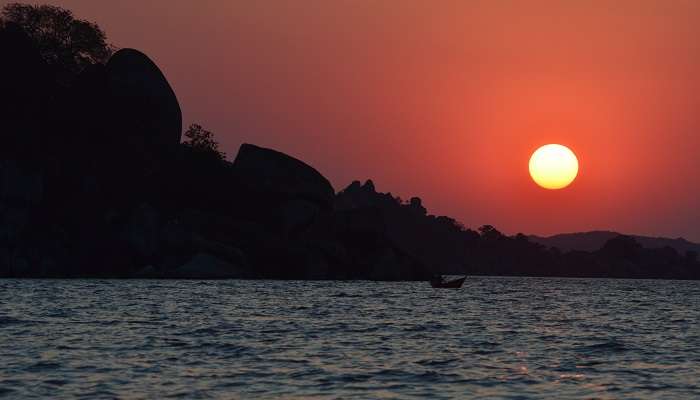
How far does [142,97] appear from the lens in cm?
12288

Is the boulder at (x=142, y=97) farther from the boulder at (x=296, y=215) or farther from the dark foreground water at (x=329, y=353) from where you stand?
the dark foreground water at (x=329, y=353)

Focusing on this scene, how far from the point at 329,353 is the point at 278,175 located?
93.5 meters

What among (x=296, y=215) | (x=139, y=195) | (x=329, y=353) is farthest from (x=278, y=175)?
(x=329, y=353)

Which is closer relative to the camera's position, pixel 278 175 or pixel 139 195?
pixel 139 195

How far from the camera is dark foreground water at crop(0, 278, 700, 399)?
80.2 ft

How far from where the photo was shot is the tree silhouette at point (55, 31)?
421ft

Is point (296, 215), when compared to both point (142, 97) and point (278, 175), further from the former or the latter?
point (142, 97)

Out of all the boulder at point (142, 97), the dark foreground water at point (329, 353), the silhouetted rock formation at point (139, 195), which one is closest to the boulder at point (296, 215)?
the silhouetted rock formation at point (139, 195)

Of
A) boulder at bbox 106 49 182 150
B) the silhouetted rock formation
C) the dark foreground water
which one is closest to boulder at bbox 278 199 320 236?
the silhouetted rock formation

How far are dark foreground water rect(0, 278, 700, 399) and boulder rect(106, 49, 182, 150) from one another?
65697mm

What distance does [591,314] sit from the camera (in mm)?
60375

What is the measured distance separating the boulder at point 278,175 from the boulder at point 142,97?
10.2 meters

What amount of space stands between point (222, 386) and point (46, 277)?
83677mm

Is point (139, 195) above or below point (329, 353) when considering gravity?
A: above
